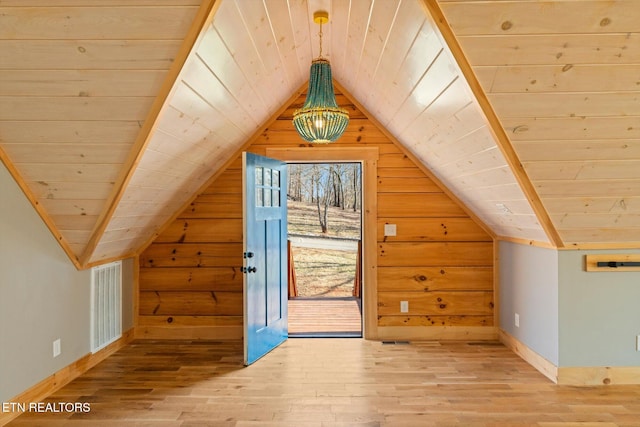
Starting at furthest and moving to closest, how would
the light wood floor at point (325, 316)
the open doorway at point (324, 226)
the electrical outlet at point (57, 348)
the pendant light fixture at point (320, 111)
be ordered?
the open doorway at point (324, 226) < the light wood floor at point (325, 316) < the electrical outlet at point (57, 348) < the pendant light fixture at point (320, 111)

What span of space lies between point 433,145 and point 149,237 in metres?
2.76

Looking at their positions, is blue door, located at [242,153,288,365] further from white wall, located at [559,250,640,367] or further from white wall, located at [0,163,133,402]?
white wall, located at [559,250,640,367]

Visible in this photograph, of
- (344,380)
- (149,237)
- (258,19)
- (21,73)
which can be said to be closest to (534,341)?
(344,380)

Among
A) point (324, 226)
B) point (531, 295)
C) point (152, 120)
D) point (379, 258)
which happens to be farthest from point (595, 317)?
point (324, 226)

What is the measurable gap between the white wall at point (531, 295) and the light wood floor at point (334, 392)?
227mm

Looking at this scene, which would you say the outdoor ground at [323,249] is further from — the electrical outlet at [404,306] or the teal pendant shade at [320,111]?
the teal pendant shade at [320,111]

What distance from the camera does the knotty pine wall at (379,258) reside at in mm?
3922

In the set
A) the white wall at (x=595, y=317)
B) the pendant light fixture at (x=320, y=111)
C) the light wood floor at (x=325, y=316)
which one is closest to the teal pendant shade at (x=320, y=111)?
the pendant light fixture at (x=320, y=111)

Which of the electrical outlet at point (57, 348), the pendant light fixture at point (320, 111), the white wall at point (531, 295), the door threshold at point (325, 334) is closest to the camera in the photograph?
the pendant light fixture at point (320, 111)

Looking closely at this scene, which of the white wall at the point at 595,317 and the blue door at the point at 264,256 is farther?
the blue door at the point at 264,256

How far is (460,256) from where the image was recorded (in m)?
3.93

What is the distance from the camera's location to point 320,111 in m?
2.55

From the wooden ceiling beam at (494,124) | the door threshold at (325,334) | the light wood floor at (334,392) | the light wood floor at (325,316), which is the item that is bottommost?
the light wood floor at (334,392)

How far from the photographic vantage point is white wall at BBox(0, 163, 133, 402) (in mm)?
2367
